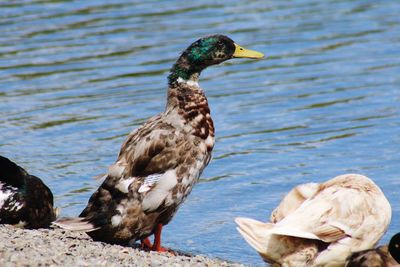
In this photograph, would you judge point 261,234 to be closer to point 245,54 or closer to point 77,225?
point 77,225

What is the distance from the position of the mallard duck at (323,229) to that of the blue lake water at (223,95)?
103cm

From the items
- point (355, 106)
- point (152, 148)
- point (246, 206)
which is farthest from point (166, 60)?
point (152, 148)

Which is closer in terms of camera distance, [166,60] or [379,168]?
[379,168]

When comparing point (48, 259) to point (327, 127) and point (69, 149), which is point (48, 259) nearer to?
point (69, 149)

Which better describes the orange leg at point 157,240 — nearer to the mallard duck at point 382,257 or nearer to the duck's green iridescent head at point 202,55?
the duck's green iridescent head at point 202,55

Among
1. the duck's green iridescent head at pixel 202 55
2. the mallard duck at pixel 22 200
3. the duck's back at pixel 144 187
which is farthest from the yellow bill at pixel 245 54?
the mallard duck at pixel 22 200

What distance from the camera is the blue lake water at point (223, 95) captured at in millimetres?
10930

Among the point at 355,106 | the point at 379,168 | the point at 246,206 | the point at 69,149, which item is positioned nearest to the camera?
the point at 246,206

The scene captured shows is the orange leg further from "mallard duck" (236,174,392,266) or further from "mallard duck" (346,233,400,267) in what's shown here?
"mallard duck" (346,233,400,267)

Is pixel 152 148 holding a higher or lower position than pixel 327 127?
higher

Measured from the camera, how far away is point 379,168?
37.3 feet

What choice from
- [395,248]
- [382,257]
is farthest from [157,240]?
[395,248]

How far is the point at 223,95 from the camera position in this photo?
14.1 m

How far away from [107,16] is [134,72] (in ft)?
10.7
